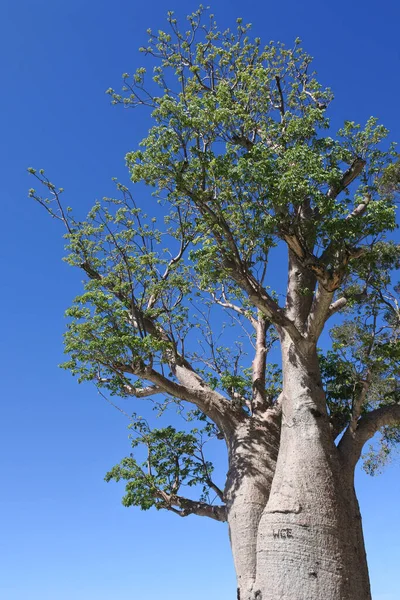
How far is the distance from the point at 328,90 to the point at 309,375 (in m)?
5.44

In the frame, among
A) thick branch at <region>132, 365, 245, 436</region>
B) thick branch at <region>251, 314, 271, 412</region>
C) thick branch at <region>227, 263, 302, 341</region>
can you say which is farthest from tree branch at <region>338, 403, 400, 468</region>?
thick branch at <region>132, 365, 245, 436</region>

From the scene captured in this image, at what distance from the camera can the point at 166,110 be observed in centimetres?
876

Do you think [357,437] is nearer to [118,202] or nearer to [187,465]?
[187,465]

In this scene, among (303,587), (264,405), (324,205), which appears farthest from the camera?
(264,405)

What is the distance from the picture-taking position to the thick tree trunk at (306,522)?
6293 mm

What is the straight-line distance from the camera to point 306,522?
662cm

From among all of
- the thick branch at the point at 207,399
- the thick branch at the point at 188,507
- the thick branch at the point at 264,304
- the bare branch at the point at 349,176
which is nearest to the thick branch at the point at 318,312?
the thick branch at the point at 264,304

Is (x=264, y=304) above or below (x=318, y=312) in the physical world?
above

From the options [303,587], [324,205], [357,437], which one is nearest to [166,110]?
[324,205]

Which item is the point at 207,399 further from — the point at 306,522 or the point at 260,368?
the point at 306,522

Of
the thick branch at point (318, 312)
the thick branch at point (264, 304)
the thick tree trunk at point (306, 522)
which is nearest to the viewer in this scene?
the thick tree trunk at point (306, 522)

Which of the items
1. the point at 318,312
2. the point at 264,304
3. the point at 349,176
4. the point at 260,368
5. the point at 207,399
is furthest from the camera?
the point at 260,368

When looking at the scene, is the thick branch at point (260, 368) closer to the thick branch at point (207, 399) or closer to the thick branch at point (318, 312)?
the thick branch at point (207, 399)

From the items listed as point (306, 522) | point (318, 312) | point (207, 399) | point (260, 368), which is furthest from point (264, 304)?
point (306, 522)
